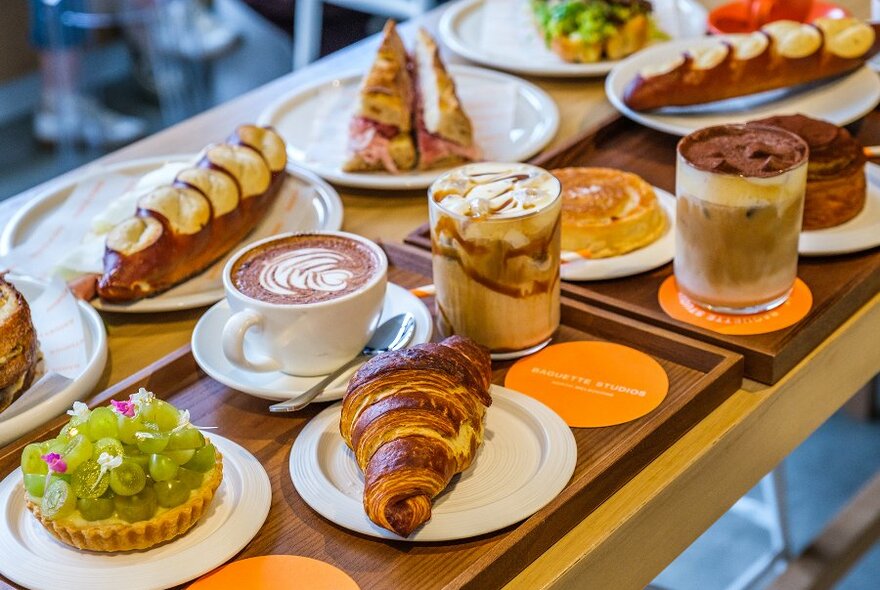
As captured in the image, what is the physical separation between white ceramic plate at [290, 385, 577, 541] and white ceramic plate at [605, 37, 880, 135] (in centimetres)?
79

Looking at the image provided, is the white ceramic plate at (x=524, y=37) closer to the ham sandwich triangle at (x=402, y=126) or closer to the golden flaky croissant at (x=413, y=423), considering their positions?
the ham sandwich triangle at (x=402, y=126)

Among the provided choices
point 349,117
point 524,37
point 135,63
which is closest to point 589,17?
point 524,37

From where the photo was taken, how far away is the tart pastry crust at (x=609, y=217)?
4.75 ft

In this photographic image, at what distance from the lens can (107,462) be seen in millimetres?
970

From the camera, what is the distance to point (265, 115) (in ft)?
6.48

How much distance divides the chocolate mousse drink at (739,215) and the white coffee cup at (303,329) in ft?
1.24

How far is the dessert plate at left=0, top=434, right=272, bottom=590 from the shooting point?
97cm

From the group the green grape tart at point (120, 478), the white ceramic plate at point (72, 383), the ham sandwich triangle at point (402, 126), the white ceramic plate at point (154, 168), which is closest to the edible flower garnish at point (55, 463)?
the green grape tart at point (120, 478)

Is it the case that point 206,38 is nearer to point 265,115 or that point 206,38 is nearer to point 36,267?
point 265,115

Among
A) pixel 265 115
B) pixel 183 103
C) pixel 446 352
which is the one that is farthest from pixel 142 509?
pixel 183 103

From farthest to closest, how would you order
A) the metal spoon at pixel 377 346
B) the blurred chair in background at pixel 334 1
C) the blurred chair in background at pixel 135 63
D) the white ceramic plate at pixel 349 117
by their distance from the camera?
the blurred chair in background at pixel 135 63 → the blurred chair in background at pixel 334 1 → the white ceramic plate at pixel 349 117 → the metal spoon at pixel 377 346

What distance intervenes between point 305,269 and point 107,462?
0.37 meters

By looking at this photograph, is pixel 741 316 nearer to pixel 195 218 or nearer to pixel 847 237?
pixel 847 237

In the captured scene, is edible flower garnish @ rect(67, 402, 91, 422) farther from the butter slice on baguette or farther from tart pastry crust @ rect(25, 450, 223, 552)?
the butter slice on baguette
